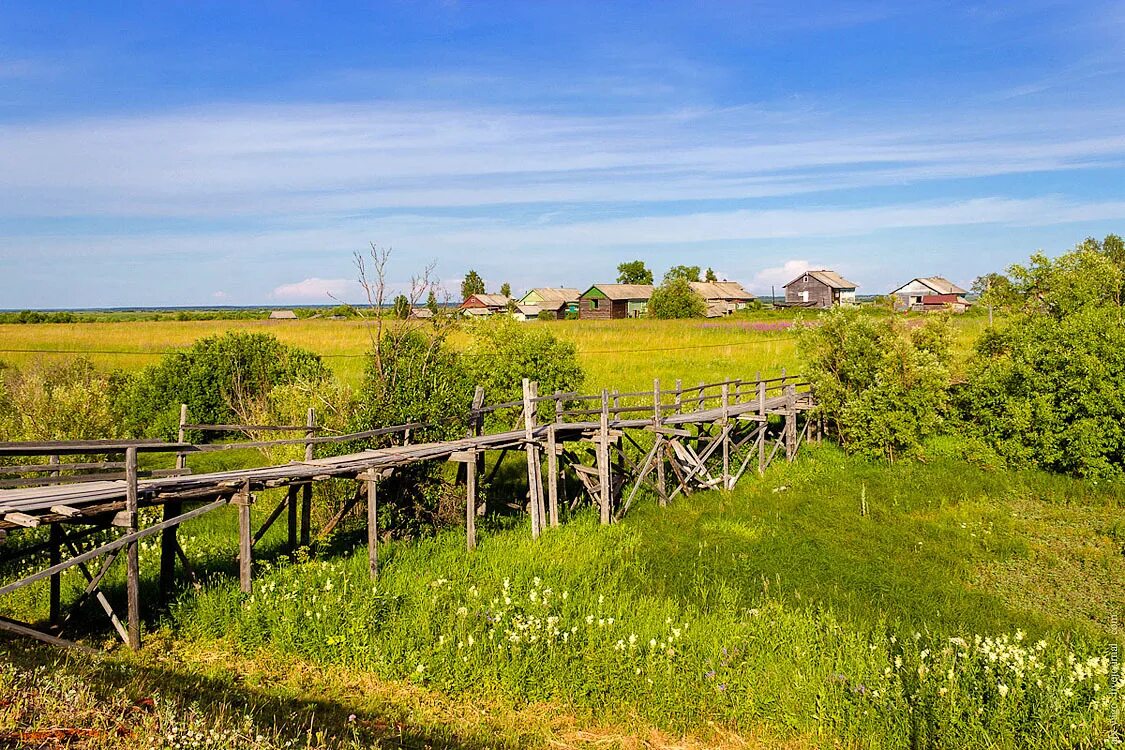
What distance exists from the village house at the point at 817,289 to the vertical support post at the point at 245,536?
74.5m

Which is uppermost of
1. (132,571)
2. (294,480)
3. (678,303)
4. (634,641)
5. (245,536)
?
(678,303)

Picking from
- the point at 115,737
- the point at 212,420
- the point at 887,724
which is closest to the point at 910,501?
the point at 887,724

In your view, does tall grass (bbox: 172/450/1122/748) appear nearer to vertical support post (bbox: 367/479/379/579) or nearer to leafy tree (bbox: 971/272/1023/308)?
vertical support post (bbox: 367/479/379/579)

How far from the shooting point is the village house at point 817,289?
82.5 metres

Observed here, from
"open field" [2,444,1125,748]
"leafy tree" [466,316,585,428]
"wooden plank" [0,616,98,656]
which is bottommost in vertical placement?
"open field" [2,444,1125,748]

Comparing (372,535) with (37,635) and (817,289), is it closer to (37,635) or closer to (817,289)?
(37,635)

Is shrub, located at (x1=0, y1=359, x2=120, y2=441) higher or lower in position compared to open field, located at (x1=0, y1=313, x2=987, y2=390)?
lower

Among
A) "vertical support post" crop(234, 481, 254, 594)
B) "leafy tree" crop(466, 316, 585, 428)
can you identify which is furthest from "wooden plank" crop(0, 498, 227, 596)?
"leafy tree" crop(466, 316, 585, 428)

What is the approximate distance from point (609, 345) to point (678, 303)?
2675cm

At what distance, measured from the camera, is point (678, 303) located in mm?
68750

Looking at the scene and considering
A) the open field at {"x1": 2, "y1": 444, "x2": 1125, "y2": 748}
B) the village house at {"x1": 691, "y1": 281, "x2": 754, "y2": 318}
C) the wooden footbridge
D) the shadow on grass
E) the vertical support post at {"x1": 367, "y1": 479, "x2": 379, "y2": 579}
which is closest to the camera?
the shadow on grass

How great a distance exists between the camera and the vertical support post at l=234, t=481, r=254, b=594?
→ 1120 centimetres

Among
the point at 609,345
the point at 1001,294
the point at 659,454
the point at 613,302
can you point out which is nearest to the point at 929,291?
the point at 613,302

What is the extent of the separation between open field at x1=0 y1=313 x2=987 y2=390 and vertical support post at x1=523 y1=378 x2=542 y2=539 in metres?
15.8
